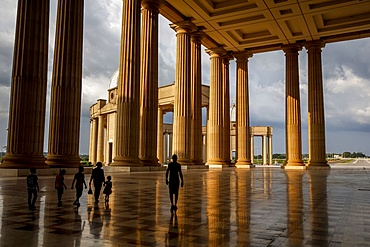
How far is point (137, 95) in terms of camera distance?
91.6ft

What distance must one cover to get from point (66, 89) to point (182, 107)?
660 inches

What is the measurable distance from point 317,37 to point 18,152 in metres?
38.7

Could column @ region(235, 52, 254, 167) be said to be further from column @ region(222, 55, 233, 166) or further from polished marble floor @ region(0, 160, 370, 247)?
polished marble floor @ region(0, 160, 370, 247)

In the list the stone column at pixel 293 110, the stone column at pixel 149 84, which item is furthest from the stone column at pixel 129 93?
the stone column at pixel 293 110

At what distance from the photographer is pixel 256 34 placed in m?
46.5

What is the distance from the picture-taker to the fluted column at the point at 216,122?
4622 cm

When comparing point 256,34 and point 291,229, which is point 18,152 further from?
point 256,34

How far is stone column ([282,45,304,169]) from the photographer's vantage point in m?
45.7

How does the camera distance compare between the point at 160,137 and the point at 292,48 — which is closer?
the point at 292,48

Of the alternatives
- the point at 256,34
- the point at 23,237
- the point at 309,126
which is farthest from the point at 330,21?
the point at 23,237

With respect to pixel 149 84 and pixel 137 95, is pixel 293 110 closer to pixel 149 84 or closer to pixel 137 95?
pixel 149 84

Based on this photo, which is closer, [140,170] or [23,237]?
[23,237]

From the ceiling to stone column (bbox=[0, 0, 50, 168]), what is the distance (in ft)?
56.9

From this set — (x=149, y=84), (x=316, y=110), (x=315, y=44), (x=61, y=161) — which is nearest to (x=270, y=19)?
(x=315, y=44)
